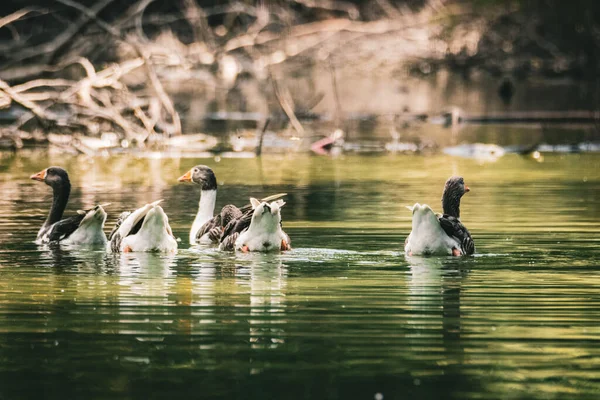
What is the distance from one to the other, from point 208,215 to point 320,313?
17.3 feet

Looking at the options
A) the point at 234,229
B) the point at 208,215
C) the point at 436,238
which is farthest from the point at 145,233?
the point at 436,238

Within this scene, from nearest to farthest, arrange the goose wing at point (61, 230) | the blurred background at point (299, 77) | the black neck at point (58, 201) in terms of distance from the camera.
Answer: the goose wing at point (61, 230), the black neck at point (58, 201), the blurred background at point (299, 77)

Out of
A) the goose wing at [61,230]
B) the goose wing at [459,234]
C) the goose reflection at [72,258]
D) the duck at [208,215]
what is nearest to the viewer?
the goose reflection at [72,258]

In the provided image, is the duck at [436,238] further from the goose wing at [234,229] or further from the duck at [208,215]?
the goose wing at [234,229]

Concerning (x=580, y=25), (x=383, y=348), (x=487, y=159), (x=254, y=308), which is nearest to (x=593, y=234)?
(x=254, y=308)

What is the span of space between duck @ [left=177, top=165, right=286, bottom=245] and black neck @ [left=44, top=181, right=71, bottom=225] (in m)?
1.24

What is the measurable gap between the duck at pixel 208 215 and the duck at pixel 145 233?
83 cm

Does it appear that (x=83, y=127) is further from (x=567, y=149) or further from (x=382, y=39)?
(x=382, y=39)

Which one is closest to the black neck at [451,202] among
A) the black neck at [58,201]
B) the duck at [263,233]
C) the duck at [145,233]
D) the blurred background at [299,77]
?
the duck at [263,233]

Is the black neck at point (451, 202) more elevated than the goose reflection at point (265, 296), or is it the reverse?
the black neck at point (451, 202)

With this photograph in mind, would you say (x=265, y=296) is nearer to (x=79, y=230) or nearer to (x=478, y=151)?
(x=79, y=230)

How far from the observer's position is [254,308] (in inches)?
393

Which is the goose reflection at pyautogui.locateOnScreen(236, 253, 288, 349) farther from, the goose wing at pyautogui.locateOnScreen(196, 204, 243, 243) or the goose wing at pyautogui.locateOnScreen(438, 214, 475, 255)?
the goose wing at pyautogui.locateOnScreen(438, 214, 475, 255)

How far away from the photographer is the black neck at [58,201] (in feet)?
48.3
